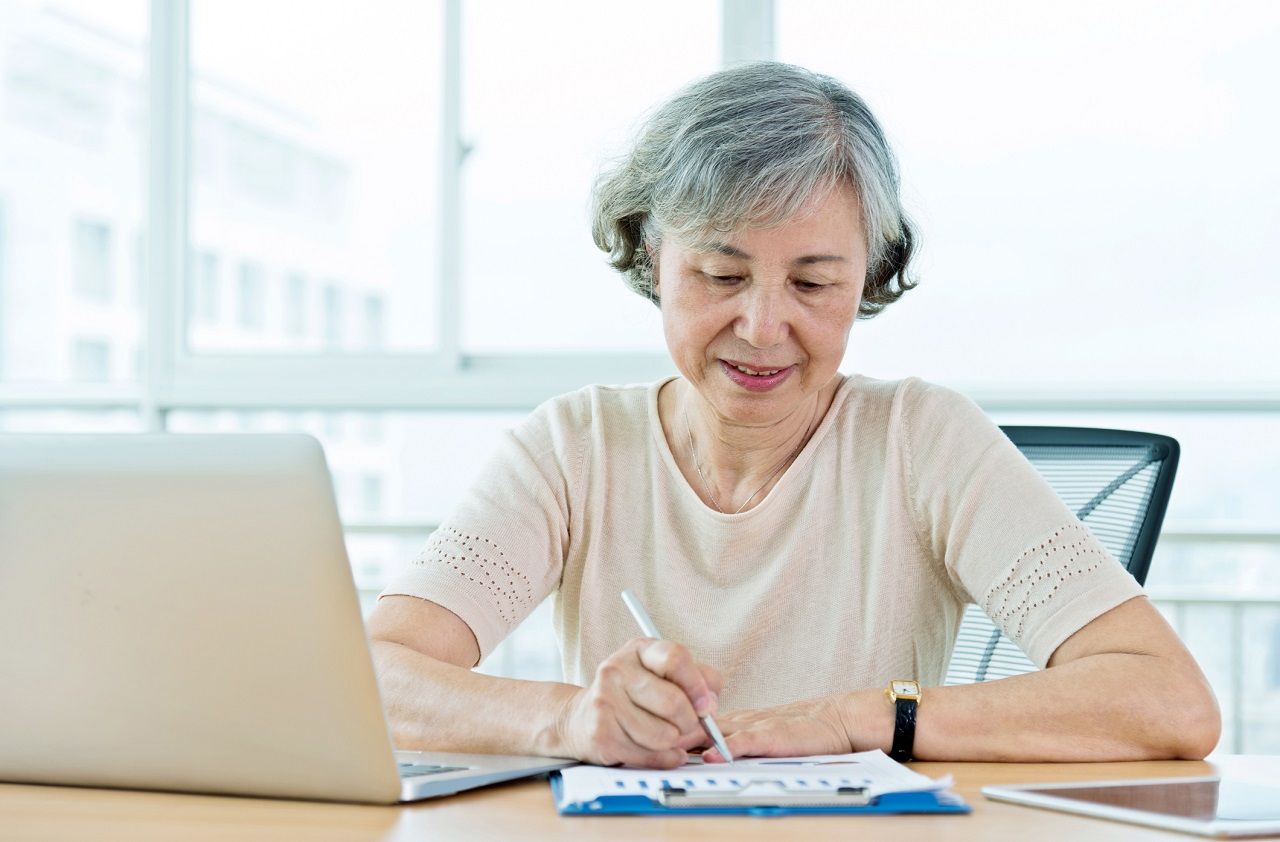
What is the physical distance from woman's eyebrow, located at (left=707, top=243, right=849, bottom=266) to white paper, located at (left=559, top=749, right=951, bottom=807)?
21.2 inches

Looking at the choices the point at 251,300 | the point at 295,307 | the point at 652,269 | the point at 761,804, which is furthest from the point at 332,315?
the point at 761,804

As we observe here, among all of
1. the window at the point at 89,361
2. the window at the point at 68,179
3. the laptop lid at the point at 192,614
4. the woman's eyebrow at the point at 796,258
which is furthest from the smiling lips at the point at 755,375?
the window at the point at 89,361

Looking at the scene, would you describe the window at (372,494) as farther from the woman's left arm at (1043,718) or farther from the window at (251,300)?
the woman's left arm at (1043,718)

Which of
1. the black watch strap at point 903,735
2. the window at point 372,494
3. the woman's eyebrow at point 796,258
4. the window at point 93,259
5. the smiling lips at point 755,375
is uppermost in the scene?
the window at point 93,259

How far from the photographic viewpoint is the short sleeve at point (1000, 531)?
133 cm

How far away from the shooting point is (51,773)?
39.1 inches

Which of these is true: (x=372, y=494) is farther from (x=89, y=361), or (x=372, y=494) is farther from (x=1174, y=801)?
(x=1174, y=801)

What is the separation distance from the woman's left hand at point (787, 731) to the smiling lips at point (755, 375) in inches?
16.1

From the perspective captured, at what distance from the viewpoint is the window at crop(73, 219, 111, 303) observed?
318cm

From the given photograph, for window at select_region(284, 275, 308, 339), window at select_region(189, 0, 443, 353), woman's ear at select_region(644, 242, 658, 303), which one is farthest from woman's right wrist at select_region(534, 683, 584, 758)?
window at select_region(284, 275, 308, 339)

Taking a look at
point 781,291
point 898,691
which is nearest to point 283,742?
point 898,691

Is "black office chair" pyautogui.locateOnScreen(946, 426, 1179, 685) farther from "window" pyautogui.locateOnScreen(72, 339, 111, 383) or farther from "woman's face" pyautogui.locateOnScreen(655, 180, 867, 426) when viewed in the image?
"window" pyautogui.locateOnScreen(72, 339, 111, 383)

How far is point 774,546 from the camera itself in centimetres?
155

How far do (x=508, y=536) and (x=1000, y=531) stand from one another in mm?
526
